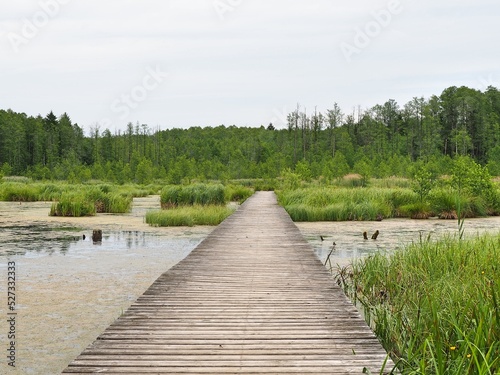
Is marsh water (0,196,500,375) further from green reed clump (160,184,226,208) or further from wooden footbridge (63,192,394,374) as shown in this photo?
green reed clump (160,184,226,208)

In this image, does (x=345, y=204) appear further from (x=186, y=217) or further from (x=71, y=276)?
(x=71, y=276)

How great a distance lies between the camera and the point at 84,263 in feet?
26.6

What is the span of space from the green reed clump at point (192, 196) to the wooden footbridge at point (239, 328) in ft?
36.3

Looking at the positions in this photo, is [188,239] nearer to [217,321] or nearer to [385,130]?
[217,321]

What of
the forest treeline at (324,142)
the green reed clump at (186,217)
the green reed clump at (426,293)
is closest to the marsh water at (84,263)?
the green reed clump at (186,217)

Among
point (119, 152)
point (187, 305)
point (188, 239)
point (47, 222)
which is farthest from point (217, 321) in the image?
point (119, 152)

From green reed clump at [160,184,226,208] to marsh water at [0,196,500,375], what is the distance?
238 cm

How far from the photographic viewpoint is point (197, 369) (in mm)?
2951

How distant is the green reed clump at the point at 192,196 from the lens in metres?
17.6

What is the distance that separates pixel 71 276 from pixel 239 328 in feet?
13.3

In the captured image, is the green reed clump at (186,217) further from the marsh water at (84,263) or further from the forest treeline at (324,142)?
the forest treeline at (324,142)

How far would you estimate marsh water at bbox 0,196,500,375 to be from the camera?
4496mm

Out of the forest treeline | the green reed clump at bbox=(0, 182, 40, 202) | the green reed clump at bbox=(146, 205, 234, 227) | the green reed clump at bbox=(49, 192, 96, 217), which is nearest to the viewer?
the green reed clump at bbox=(146, 205, 234, 227)

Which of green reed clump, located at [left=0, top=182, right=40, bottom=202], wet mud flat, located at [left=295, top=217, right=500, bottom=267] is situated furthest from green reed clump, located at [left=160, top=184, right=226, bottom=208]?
green reed clump, located at [left=0, top=182, right=40, bottom=202]
